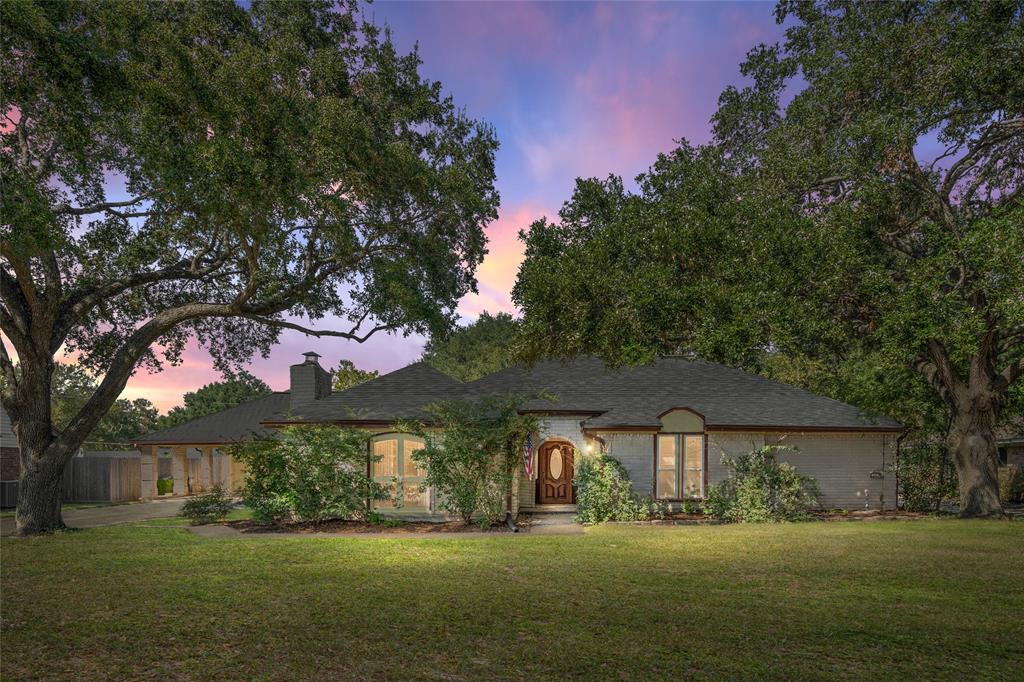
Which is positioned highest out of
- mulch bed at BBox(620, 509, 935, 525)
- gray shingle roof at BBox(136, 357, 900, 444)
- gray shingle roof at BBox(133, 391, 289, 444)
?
gray shingle roof at BBox(136, 357, 900, 444)

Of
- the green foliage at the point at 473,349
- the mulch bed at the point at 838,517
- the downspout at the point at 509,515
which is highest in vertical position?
the green foliage at the point at 473,349

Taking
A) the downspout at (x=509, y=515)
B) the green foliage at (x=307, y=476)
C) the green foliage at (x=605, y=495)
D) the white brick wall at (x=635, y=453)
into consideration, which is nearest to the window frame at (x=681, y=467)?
the white brick wall at (x=635, y=453)

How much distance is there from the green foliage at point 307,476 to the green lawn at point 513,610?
3591mm

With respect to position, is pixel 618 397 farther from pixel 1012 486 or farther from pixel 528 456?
pixel 1012 486

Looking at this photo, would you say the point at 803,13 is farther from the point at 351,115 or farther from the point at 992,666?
the point at 992,666

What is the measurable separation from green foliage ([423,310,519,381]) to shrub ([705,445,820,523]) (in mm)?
37343

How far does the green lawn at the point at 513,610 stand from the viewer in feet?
20.9

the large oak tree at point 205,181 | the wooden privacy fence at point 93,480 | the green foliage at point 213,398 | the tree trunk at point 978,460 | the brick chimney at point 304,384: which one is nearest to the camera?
the large oak tree at point 205,181

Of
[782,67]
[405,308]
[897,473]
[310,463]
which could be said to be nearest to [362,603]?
[310,463]

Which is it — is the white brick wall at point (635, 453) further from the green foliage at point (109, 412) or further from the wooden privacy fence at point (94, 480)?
the green foliage at point (109, 412)

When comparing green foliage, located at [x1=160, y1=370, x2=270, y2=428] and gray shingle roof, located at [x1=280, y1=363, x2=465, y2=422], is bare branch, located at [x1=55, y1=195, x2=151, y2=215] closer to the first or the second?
gray shingle roof, located at [x1=280, y1=363, x2=465, y2=422]

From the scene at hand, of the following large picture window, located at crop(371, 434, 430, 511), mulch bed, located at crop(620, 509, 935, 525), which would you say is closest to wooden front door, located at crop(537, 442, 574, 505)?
mulch bed, located at crop(620, 509, 935, 525)

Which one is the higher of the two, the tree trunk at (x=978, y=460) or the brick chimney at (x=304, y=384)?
the brick chimney at (x=304, y=384)

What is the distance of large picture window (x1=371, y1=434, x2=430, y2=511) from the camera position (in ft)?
65.3
